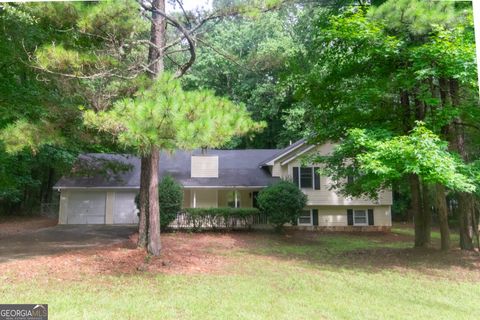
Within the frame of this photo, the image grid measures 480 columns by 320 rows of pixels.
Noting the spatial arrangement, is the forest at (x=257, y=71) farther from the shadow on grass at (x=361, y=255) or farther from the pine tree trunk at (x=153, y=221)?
the shadow on grass at (x=361, y=255)

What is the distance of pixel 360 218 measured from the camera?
13773 millimetres

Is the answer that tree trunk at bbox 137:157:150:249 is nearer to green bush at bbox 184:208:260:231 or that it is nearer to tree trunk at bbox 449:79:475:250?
green bush at bbox 184:208:260:231

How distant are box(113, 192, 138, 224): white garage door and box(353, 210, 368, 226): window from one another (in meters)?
8.61

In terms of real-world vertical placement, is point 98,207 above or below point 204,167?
below

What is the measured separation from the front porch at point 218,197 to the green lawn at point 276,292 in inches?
270

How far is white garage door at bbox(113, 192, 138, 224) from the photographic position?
14312 millimetres

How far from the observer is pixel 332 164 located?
9188 millimetres

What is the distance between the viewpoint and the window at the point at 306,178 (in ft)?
44.3

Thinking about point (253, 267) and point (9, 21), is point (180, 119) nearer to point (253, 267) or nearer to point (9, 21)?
point (253, 267)

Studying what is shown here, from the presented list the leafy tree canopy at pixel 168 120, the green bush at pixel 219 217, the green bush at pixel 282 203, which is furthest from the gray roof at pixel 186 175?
the leafy tree canopy at pixel 168 120

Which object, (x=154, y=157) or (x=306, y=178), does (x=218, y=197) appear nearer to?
(x=306, y=178)

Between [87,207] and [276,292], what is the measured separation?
37.5 ft

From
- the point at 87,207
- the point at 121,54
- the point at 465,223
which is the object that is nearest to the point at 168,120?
the point at 121,54

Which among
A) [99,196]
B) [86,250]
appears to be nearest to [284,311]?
[86,250]
